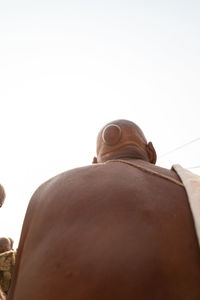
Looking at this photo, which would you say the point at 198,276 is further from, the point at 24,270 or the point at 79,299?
the point at 24,270

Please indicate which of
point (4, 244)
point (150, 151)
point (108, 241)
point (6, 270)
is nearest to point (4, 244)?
point (4, 244)

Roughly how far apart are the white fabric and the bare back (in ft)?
0.11

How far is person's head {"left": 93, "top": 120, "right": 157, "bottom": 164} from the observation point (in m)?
2.46

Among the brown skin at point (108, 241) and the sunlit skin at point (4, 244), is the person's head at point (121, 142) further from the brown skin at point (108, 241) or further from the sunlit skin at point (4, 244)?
the sunlit skin at point (4, 244)

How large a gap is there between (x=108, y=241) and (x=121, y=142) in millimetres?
1216

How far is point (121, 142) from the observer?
2496 mm

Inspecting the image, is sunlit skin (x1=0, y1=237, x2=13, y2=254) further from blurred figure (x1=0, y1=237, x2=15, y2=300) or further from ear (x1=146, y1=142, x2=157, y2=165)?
ear (x1=146, y1=142, x2=157, y2=165)

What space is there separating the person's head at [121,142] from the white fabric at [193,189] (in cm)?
48

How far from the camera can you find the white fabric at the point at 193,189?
163 centimetres

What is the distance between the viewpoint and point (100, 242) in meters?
1.41

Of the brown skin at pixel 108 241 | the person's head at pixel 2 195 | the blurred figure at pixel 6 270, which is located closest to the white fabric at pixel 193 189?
the brown skin at pixel 108 241

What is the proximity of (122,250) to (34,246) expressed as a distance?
541 mm

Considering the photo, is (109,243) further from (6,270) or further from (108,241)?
(6,270)

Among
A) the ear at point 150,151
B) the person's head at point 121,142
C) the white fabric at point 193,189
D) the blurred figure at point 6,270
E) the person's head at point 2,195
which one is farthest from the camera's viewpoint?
the person's head at point 2,195
